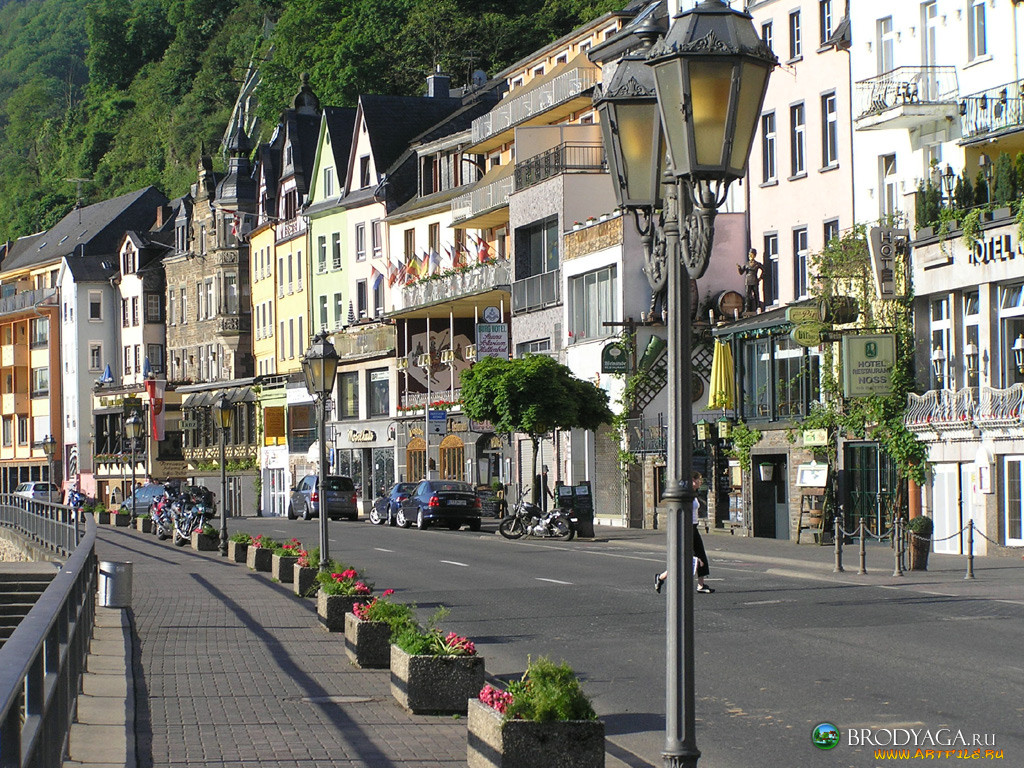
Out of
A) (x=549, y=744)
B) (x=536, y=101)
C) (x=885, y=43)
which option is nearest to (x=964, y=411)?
(x=885, y=43)

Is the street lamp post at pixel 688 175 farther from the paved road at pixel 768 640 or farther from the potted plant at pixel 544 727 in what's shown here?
the paved road at pixel 768 640

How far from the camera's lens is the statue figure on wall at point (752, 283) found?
43719 millimetres

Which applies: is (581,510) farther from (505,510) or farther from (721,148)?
(721,148)

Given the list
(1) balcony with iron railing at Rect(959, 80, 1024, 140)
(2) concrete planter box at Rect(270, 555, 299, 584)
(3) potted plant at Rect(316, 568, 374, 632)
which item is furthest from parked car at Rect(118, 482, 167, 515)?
(3) potted plant at Rect(316, 568, 374, 632)

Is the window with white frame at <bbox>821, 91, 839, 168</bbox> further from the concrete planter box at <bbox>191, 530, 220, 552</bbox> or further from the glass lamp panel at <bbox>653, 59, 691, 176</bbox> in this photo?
the glass lamp panel at <bbox>653, 59, 691, 176</bbox>

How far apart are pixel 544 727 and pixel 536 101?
162 ft

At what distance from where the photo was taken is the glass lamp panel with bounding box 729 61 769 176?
25.4 ft

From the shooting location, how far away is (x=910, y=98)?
36125 millimetres

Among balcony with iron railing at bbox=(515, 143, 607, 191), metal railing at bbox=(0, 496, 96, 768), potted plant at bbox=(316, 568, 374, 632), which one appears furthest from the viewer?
balcony with iron railing at bbox=(515, 143, 607, 191)

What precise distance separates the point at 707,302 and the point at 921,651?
3016 cm

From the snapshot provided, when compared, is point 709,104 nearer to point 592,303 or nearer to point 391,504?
point 592,303

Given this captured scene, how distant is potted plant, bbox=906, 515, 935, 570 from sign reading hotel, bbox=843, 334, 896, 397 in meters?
8.90

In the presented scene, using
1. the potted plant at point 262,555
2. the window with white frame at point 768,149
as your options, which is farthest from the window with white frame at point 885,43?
the potted plant at point 262,555

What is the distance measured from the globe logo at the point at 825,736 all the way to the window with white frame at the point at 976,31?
2631 centimetres
